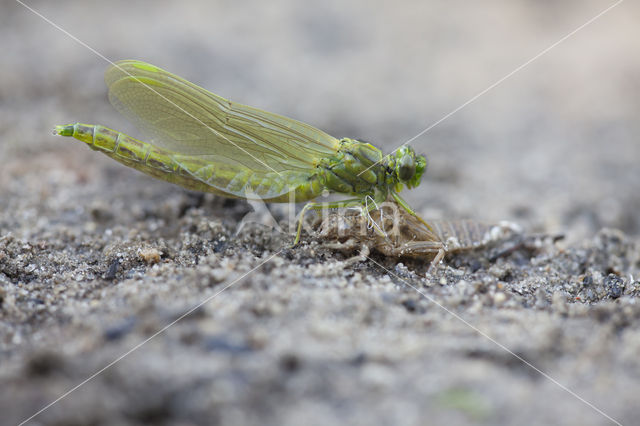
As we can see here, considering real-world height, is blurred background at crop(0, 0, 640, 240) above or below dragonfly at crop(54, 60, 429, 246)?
above

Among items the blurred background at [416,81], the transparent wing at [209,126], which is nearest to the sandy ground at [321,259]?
the blurred background at [416,81]

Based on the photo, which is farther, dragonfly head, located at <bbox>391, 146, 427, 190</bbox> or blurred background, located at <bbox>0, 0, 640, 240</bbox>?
blurred background, located at <bbox>0, 0, 640, 240</bbox>

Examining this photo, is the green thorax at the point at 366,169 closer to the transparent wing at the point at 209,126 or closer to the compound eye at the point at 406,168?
the compound eye at the point at 406,168

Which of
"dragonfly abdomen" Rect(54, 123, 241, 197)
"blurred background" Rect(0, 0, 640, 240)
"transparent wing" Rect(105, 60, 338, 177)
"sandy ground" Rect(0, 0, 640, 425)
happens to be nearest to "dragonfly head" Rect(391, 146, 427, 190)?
"transparent wing" Rect(105, 60, 338, 177)

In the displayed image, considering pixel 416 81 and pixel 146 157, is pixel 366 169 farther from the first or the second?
pixel 416 81

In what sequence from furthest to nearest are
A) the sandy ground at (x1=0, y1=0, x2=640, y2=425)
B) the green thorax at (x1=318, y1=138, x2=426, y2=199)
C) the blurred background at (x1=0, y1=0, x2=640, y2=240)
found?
1. the blurred background at (x1=0, y1=0, x2=640, y2=240)
2. the green thorax at (x1=318, y1=138, x2=426, y2=199)
3. the sandy ground at (x1=0, y1=0, x2=640, y2=425)

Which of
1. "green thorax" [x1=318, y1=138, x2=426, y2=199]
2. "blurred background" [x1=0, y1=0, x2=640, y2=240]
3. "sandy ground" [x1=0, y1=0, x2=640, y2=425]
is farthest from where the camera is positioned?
"blurred background" [x1=0, y1=0, x2=640, y2=240]

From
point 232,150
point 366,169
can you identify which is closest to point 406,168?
point 366,169

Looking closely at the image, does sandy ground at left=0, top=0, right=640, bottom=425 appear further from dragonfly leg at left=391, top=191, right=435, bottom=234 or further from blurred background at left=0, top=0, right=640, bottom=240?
dragonfly leg at left=391, top=191, right=435, bottom=234
